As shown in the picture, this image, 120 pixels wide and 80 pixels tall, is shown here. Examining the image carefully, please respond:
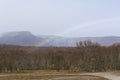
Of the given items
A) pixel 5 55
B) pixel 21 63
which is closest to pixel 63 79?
pixel 21 63

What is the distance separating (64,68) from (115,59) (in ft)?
54.8

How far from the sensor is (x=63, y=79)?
179ft

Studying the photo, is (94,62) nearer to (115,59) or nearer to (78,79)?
(115,59)

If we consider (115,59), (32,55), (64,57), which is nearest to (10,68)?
(32,55)

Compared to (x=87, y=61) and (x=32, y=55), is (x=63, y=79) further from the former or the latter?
(x=32, y=55)

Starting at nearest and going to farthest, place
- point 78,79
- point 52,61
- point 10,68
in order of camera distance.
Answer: point 78,79 → point 10,68 → point 52,61

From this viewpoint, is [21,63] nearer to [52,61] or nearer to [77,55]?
[52,61]

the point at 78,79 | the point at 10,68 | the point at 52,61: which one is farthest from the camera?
the point at 52,61

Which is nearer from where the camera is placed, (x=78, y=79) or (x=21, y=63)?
(x=78, y=79)

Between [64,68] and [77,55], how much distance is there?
9.42 metres

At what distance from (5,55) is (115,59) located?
3553 cm

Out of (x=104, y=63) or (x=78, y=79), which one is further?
(x=104, y=63)

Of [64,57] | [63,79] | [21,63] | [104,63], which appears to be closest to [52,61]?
[64,57]

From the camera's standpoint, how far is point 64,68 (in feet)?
312
